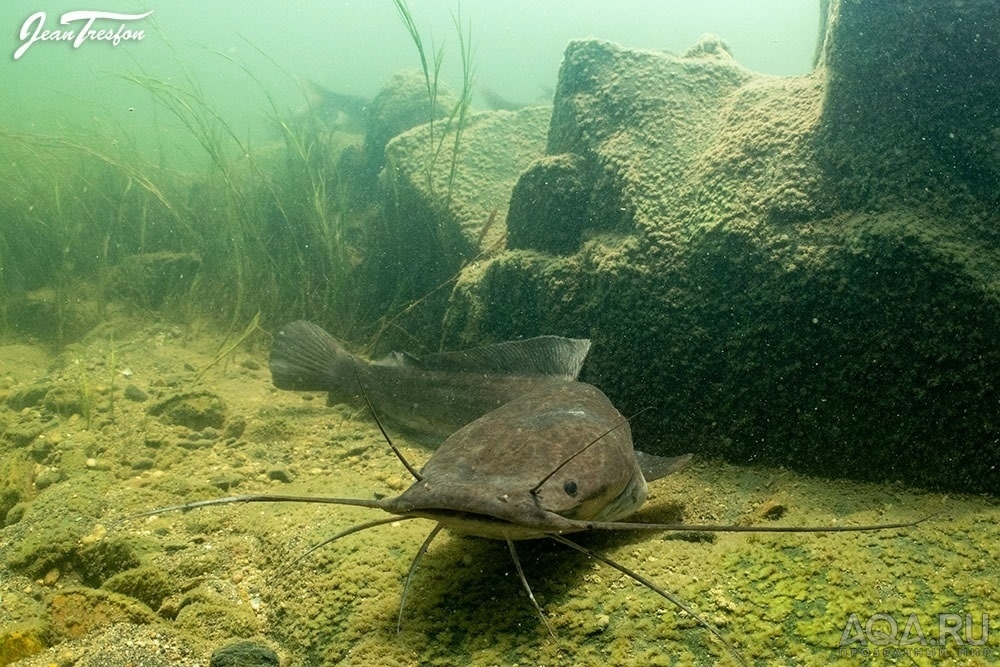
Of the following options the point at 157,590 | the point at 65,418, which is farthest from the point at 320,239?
the point at 157,590

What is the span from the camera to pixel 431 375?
351cm

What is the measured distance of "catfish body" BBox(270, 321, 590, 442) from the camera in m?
3.10

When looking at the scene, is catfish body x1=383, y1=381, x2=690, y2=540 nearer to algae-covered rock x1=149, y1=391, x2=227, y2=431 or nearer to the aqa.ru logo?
algae-covered rock x1=149, y1=391, x2=227, y2=431

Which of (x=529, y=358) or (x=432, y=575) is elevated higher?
(x=529, y=358)

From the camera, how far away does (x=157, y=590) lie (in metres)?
2.09

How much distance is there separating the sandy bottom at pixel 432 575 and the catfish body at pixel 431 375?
496 millimetres

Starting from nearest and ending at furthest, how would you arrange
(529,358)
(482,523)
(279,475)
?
1. (482,523)
2. (279,475)
3. (529,358)

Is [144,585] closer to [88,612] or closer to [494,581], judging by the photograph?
[88,612]

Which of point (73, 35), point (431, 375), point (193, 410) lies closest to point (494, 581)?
point (431, 375)

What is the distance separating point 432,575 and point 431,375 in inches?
64.8

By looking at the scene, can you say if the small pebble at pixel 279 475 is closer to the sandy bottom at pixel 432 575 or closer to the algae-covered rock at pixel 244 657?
the sandy bottom at pixel 432 575

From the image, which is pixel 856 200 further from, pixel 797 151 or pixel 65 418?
pixel 65 418

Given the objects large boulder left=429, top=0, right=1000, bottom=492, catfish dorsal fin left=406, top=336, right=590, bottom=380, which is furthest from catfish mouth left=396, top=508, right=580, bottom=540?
large boulder left=429, top=0, right=1000, bottom=492

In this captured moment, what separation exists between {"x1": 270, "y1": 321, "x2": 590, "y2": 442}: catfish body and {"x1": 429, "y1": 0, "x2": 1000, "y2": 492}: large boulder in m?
0.32
